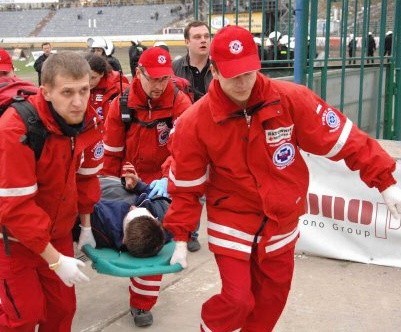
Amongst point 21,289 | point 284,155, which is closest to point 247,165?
point 284,155

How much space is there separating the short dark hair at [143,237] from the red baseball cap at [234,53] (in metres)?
0.94

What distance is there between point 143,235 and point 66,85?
916 mm

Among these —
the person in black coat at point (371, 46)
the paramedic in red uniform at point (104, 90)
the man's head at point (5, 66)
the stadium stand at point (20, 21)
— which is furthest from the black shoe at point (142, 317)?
the stadium stand at point (20, 21)

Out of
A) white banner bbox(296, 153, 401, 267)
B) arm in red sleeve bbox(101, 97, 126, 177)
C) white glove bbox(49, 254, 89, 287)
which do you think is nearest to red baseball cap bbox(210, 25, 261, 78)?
white glove bbox(49, 254, 89, 287)

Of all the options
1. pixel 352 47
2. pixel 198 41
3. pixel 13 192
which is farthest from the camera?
pixel 352 47

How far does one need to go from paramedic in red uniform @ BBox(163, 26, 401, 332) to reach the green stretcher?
10 centimetres

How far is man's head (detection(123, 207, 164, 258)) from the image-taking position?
3.11m

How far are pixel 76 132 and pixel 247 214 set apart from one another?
877 millimetres

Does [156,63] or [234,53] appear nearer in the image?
[234,53]

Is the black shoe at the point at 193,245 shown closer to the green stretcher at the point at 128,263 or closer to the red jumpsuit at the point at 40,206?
the green stretcher at the point at 128,263

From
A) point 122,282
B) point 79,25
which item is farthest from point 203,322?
point 79,25

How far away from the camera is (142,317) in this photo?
3584 millimetres

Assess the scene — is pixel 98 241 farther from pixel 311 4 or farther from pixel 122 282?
pixel 311 4

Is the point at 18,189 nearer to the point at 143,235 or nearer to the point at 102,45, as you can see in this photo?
the point at 143,235
